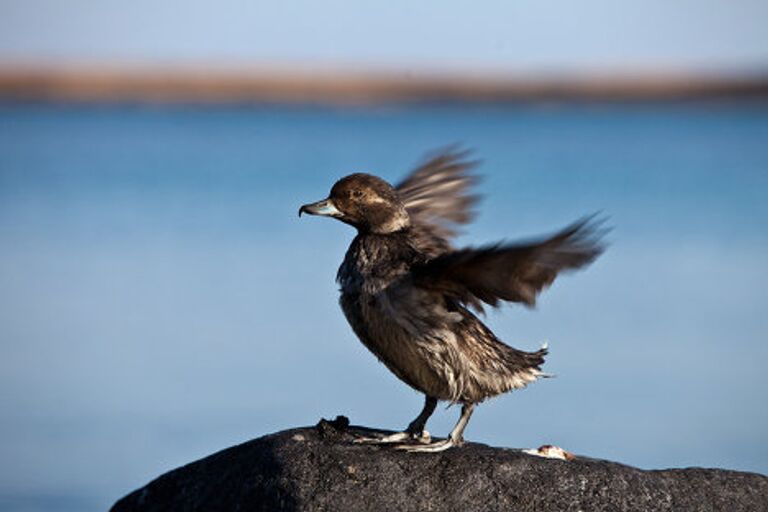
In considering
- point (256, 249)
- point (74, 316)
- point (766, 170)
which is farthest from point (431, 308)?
point (766, 170)

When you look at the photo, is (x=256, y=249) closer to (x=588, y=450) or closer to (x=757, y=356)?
(x=757, y=356)

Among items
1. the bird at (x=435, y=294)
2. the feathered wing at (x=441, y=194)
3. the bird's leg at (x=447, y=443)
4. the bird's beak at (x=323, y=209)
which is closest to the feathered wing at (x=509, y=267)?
the bird at (x=435, y=294)

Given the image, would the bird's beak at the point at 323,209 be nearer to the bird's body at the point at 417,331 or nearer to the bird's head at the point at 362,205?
the bird's head at the point at 362,205

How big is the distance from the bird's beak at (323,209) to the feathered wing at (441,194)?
0.93m

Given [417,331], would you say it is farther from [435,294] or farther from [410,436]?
[410,436]

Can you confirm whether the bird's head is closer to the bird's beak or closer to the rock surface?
the bird's beak

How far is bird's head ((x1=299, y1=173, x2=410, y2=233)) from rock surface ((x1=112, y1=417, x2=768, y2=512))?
107cm

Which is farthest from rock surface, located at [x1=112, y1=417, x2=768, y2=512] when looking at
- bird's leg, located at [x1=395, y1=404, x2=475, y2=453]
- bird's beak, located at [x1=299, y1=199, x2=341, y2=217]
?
bird's beak, located at [x1=299, y1=199, x2=341, y2=217]

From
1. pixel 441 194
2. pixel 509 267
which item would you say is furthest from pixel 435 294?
pixel 441 194

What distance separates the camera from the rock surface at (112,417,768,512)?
7.29 metres

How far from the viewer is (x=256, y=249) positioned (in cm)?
2386

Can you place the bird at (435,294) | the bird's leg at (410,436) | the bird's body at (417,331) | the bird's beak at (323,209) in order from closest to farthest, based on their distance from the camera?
1. the bird at (435,294)
2. the bird's body at (417,331)
3. the bird's leg at (410,436)
4. the bird's beak at (323,209)

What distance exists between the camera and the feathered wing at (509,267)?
7.03m

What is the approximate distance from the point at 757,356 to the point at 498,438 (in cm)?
422
